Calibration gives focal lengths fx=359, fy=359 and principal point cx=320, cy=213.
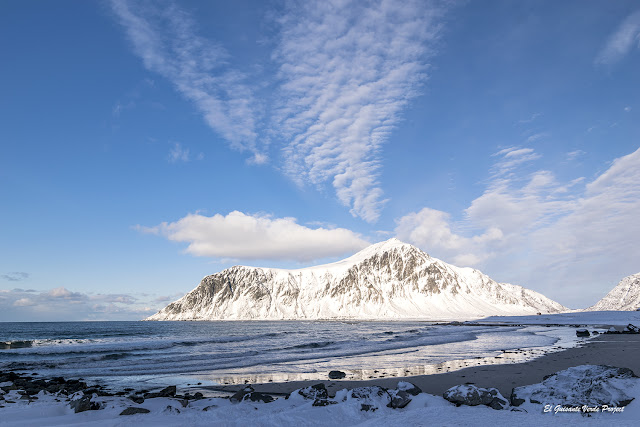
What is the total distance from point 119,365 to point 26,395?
16179 mm

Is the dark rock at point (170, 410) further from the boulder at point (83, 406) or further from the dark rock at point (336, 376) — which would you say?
the dark rock at point (336, 376)

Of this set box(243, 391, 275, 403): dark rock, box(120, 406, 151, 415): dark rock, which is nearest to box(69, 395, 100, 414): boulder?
→ box(120, 406, 151, 415): dark rock

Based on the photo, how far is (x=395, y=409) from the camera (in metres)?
11.1

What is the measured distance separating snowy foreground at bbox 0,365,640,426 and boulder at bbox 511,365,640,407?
0.02 metres

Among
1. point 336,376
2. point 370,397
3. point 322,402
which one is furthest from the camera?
point 336,376

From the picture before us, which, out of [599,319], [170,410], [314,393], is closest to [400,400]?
[314,393]

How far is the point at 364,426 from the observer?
9.19 meters

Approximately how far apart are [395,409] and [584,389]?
17.7 ft

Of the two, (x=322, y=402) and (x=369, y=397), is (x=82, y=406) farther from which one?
(x=369, y=397)

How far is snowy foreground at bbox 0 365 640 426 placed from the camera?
9156 millimetres

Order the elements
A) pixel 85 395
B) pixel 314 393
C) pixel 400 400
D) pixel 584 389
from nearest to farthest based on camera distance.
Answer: pixel 584 389, pixel 400 400, pixel 314 393, pixel 85 395

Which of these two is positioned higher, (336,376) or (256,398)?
(256,398)

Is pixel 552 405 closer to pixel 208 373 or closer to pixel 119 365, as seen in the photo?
pixel 208 373

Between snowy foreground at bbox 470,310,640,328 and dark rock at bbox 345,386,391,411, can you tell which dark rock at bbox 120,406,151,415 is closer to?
dark rock at bbox 345,386,391,411
